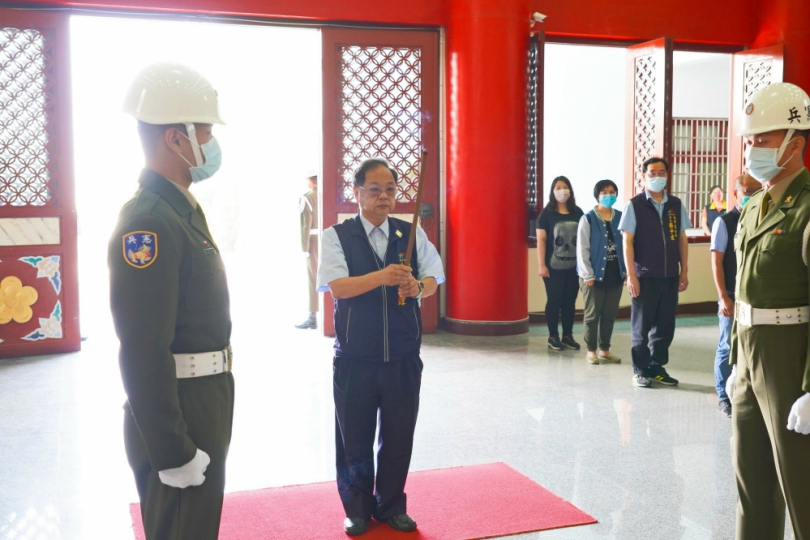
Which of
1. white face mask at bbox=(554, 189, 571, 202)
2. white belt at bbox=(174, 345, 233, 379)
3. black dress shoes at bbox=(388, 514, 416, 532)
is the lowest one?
black dress shoes at bbox=(388, 514, 416, 532)

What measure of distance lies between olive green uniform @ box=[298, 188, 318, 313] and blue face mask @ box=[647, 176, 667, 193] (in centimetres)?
350

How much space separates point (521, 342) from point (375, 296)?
4.08 meters

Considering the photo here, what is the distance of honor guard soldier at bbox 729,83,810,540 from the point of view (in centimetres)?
215

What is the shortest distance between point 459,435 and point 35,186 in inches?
159

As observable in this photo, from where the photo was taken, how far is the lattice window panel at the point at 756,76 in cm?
765

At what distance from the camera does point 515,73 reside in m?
6.73

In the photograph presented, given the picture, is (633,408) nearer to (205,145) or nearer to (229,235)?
(205,145)

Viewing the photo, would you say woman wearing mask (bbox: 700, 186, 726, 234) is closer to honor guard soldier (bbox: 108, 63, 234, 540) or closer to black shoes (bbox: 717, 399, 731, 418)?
black shoes (bbox: 717, 399, 731, 418)

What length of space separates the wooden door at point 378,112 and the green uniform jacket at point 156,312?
4.99 m

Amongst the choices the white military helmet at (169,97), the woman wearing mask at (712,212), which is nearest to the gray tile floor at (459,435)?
the white military helmet at (169,97)

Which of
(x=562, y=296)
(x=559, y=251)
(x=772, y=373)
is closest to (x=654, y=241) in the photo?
(x=559, y=251)

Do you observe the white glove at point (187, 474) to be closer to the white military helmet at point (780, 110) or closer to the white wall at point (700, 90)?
the white military helmet at point (780, 110)

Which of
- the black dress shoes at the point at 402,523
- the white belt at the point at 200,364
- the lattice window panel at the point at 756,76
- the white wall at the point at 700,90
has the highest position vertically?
the white wall at the point at 700,90

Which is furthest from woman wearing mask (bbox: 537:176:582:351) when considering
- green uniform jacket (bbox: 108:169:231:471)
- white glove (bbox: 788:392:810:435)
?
green uniform jacket (bbox: 108:169:231:471)
